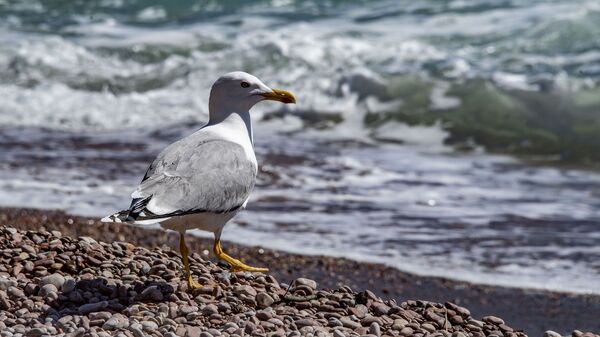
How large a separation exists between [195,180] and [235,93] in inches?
30.5

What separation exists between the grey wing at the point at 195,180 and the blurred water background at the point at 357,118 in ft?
8.15

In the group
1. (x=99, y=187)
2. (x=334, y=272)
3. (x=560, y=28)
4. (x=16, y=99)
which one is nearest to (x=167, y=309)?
(x=334, y=272)

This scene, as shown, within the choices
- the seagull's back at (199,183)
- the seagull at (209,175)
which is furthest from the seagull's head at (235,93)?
the seagull's back at (199,183)

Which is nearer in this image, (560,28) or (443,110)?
(443,110)

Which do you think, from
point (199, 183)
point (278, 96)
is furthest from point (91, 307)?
point (278, 96)

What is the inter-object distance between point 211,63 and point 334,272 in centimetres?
955

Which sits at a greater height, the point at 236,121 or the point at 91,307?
the point at 236,121

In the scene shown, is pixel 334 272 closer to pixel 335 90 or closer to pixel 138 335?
pixel 138 335

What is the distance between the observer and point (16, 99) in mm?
14180

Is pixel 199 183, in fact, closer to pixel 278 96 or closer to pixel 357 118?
pixel 278 96

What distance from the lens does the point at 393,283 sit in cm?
722

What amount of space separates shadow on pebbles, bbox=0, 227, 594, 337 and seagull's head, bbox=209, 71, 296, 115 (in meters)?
0.83

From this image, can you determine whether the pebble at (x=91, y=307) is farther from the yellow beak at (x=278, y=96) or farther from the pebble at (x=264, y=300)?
the yellow beak at (x=278, y=96)

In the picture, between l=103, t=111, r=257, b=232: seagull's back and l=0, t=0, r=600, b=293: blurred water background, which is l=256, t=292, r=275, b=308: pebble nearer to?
l=103, t=111, r=257, b=232: seagull's back
